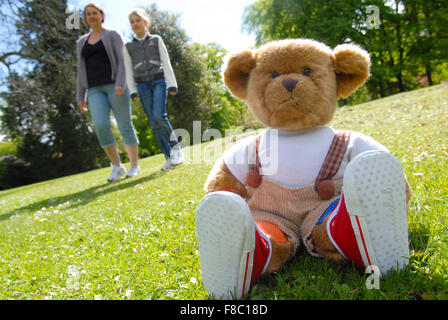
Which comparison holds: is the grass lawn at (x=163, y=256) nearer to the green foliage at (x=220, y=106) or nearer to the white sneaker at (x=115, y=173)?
the white sneaker at (x=115, y=173)

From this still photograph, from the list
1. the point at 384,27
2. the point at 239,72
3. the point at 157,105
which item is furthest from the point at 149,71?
the point at 384,27

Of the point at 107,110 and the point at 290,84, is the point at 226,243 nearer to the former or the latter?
the point at 290,84

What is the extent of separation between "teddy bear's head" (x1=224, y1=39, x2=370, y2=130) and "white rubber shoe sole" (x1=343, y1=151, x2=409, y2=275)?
533 millimetres

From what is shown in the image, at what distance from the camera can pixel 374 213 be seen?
1.16m

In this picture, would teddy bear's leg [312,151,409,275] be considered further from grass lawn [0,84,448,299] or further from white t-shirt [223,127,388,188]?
white t-shirt [223,127,388,188]

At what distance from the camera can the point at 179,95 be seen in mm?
24094

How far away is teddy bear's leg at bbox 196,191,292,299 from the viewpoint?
3.87ft

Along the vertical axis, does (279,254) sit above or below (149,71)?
below

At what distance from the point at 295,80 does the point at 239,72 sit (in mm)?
433

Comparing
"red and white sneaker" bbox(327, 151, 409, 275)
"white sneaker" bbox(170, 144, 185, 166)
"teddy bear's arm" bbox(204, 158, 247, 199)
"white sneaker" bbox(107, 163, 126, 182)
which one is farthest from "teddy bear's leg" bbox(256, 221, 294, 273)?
"white sneaker" bbox(107, 163, 126, 182)

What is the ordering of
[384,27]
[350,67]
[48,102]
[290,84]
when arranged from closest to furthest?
1. [290,84]
2. [350,67]
3. [48,102]
4. [384,27]

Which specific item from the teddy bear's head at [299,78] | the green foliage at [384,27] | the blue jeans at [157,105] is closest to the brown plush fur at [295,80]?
the teddy bear's head at [299,78]

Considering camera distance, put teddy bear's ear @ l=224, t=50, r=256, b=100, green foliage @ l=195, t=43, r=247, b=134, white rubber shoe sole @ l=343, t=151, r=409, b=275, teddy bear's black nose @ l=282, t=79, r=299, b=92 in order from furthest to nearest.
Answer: green foliage @ l=195, t=43, r=247, b=134 < teddy bear's ear @ l=224, t=50, r=256, b=100 < teddy bear's black nose @ l=282, t=79, r=299, b=92 < white rubber shoe sole @ l=343, t=151, r=409, b=275
